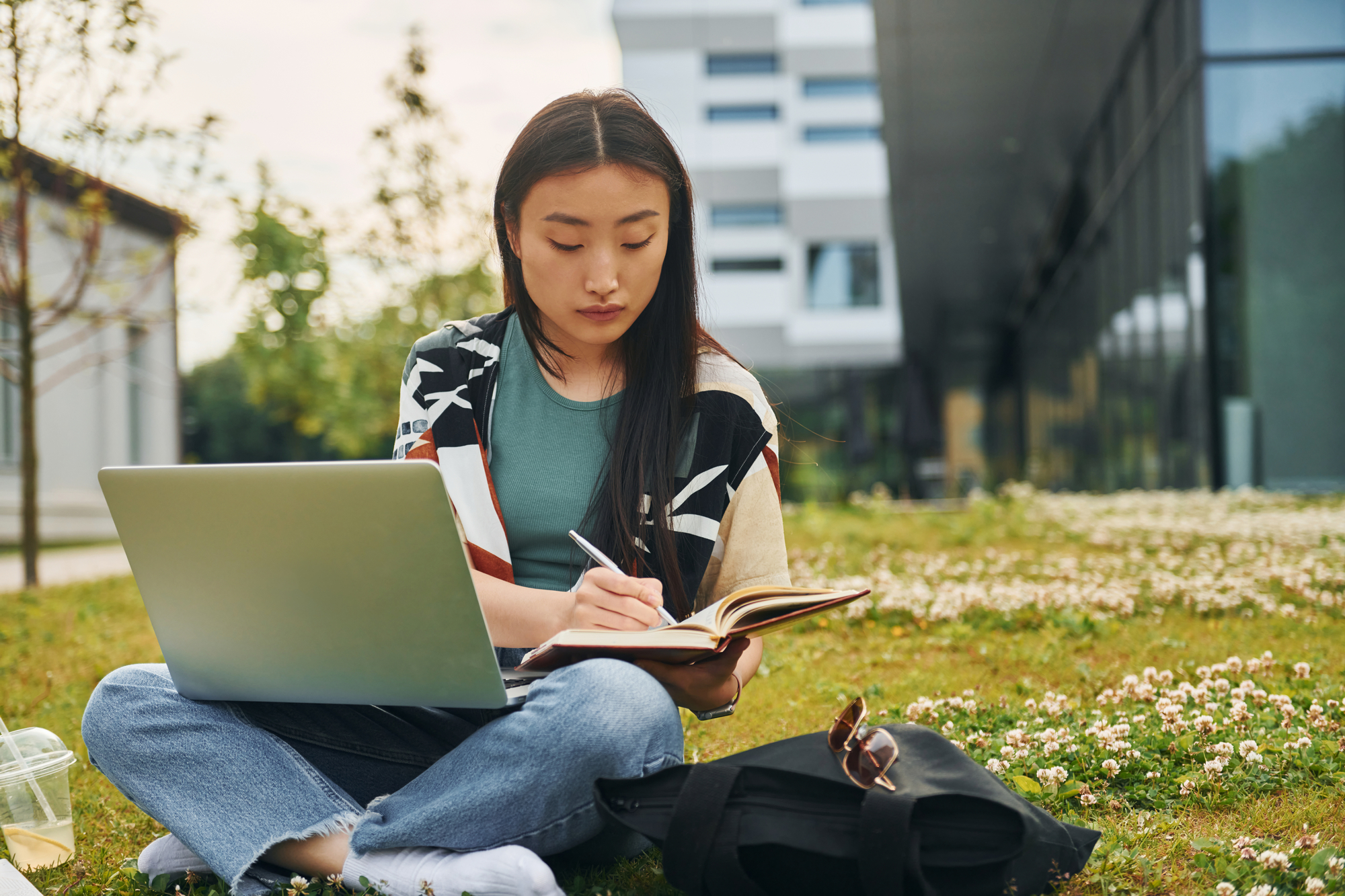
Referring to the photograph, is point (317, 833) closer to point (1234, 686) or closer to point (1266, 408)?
point (1234, 686)

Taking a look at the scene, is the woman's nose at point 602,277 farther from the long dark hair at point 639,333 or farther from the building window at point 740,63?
the building window at point 740,63

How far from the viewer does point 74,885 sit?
6.81 feet

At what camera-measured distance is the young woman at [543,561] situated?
66.7 inches

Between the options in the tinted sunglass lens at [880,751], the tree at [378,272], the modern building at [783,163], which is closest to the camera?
Result: the tinted sunglass lens at [880,751]

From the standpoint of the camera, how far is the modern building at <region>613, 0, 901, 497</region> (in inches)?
1227

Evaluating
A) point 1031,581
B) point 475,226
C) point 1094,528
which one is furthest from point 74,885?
point 475,226

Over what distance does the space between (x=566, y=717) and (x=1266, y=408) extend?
927 cm

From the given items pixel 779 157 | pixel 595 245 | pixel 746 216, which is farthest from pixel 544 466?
pixel 779 157

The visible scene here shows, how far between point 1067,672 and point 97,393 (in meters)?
20.3

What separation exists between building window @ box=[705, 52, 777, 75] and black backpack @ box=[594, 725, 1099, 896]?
36419 millimetres

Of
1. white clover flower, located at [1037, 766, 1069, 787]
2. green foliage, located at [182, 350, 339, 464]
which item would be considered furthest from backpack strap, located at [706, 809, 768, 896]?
green foliage, located at [182, 350, 339, 464]

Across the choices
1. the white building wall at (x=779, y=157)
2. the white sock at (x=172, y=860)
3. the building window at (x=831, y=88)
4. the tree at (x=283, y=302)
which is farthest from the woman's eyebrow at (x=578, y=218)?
the building window at (x=831, y=88)

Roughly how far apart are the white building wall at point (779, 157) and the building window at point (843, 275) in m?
0.20

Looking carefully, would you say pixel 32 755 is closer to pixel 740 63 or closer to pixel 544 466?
pixel 544 466
